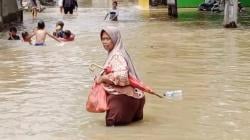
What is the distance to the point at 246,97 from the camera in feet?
31.6

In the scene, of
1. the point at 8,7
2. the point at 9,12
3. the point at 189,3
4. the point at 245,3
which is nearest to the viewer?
the point at 8,7

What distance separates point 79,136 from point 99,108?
407mm

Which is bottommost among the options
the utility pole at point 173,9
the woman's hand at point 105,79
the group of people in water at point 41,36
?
the group of people in water at point 41,36

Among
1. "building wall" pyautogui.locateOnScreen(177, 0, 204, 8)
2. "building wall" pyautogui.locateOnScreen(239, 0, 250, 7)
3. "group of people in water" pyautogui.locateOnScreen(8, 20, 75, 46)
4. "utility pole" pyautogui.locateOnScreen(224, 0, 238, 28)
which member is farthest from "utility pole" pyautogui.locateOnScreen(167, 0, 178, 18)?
"group of people in water" pyautogui.locateOnScreen(8, 20, 75, 46)

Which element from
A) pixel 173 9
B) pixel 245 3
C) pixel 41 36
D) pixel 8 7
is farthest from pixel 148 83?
pixel 245 3

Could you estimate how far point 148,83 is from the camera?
11.0 meters

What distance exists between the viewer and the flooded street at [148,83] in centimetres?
760

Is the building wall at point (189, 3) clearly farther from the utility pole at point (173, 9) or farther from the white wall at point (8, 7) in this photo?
the white wall at point (8, 7)

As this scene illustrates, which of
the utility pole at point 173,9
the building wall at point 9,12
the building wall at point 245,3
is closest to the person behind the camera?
the building wall at point 9,12

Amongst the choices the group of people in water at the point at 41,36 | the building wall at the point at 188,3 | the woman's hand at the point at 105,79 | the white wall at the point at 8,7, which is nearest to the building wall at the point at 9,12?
the white wall at the point at 8,7

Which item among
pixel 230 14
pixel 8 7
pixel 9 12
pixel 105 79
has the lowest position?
pixel 105 79

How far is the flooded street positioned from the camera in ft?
24.9

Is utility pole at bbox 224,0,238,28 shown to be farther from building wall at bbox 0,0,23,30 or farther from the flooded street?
building wall at bbox 0,0,23,30

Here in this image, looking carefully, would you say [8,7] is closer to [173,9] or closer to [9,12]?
[9,12]
